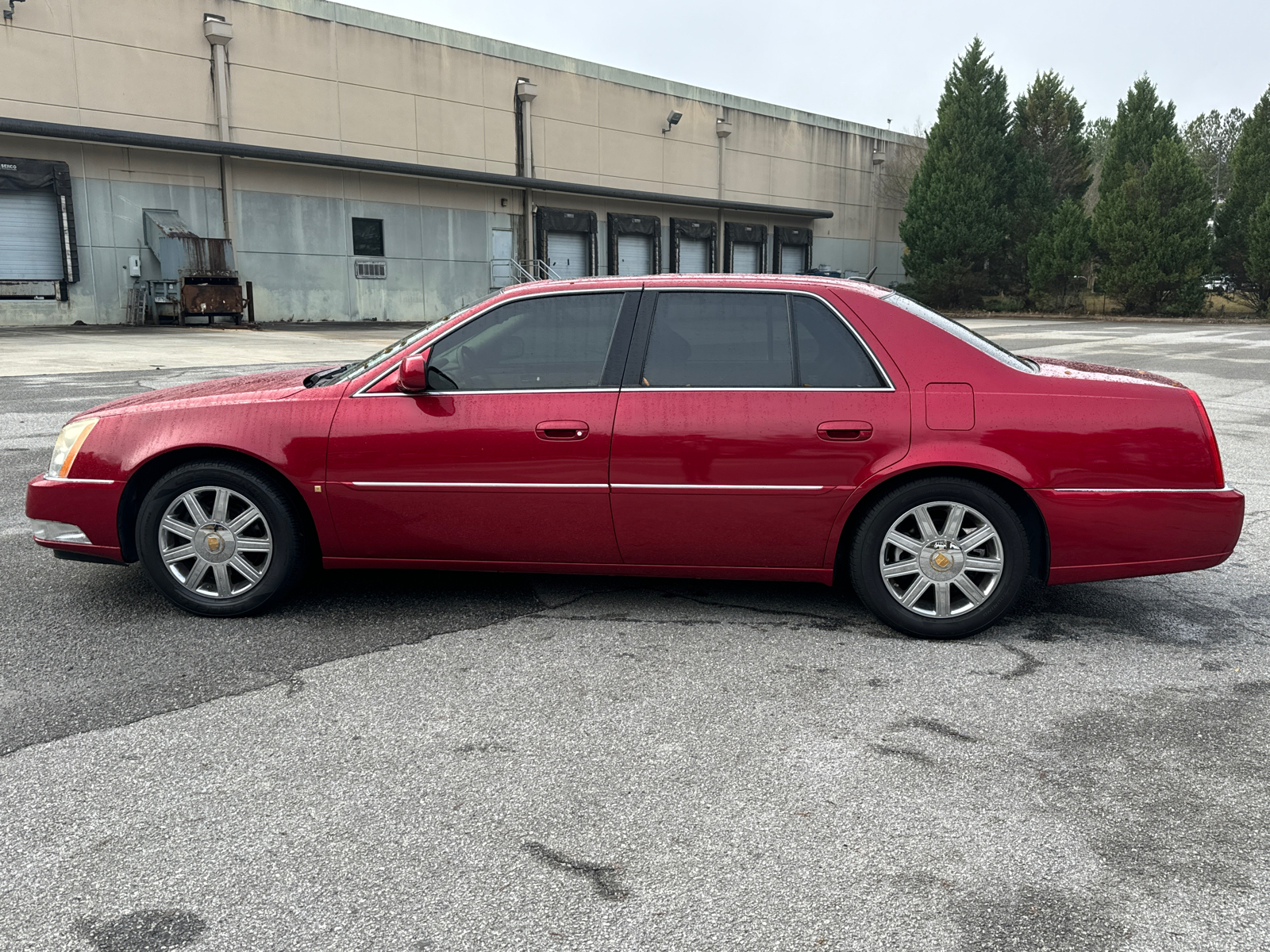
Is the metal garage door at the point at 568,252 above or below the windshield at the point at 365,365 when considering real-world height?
above

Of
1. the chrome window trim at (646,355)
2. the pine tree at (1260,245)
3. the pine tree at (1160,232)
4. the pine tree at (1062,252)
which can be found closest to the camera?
the chrome window trim at (646,355)

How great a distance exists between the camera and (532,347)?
451 cm

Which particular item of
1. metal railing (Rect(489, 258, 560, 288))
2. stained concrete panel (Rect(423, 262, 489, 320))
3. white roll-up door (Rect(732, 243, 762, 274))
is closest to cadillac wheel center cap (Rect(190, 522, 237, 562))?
stained concrete panel (Rect(423, 262, 489, 320))

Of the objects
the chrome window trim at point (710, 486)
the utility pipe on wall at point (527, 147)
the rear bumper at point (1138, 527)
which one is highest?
the utility pipe on wall at point (527, 147)

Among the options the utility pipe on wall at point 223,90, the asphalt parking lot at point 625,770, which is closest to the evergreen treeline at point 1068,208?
the utility pipe on wall at point 223,90

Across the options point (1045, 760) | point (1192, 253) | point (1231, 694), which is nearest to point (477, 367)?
point (1045, 760)

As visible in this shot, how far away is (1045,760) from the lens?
325 cm

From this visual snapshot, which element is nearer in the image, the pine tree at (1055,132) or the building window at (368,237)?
the building window at (368,237)

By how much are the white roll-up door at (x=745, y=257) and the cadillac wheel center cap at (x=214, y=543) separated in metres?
→ 37.8

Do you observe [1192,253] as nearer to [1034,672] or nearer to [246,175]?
[246,175]

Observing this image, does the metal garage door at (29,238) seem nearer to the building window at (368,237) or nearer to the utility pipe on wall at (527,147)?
the building window at (368,237)

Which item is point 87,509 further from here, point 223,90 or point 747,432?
point 223,90

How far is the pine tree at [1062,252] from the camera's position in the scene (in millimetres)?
38062

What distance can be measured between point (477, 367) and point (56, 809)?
7.63 feet
